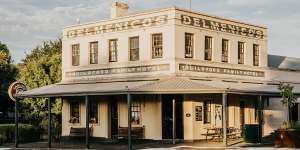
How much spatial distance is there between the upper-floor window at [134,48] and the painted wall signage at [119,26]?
638 millimetres

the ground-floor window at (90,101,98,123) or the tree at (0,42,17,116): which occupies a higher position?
the tree at (0,42,17,116)

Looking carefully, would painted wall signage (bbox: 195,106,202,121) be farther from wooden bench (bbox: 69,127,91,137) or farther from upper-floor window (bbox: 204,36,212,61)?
wooden bench (bbox: 69,127,91,137)

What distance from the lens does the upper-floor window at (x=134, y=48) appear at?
2774cm

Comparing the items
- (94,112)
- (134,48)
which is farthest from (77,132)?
(134,48)

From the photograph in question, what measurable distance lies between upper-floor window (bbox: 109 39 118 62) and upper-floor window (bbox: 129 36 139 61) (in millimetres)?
1045

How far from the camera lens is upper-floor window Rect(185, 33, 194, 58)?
26.7m

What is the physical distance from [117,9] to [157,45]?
4.31 meters

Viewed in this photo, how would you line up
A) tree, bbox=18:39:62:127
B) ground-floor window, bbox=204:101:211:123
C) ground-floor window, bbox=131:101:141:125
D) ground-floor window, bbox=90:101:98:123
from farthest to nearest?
tree, bbox=18:39:62:127 < ground-floor window, bbox=90:101:98:123 < ground-floor window, bbox=131:101:141:125 < ground-floor window, bbox=204:101:211:123

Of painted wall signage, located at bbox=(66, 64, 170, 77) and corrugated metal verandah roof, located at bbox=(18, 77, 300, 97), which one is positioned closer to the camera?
corrugated metal verandah roof, located at bbox=(18, 77, 300, 97)

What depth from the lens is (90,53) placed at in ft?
98.7

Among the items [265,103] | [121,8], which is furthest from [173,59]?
[265,103]

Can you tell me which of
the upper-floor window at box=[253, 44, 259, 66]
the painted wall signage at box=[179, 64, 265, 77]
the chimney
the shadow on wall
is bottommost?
the shadow on wall

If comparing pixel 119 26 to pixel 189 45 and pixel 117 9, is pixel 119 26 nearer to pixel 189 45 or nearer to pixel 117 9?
pixel 117 9

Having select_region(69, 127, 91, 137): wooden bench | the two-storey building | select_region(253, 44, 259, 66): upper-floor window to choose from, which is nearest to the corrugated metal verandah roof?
the two-storey building
